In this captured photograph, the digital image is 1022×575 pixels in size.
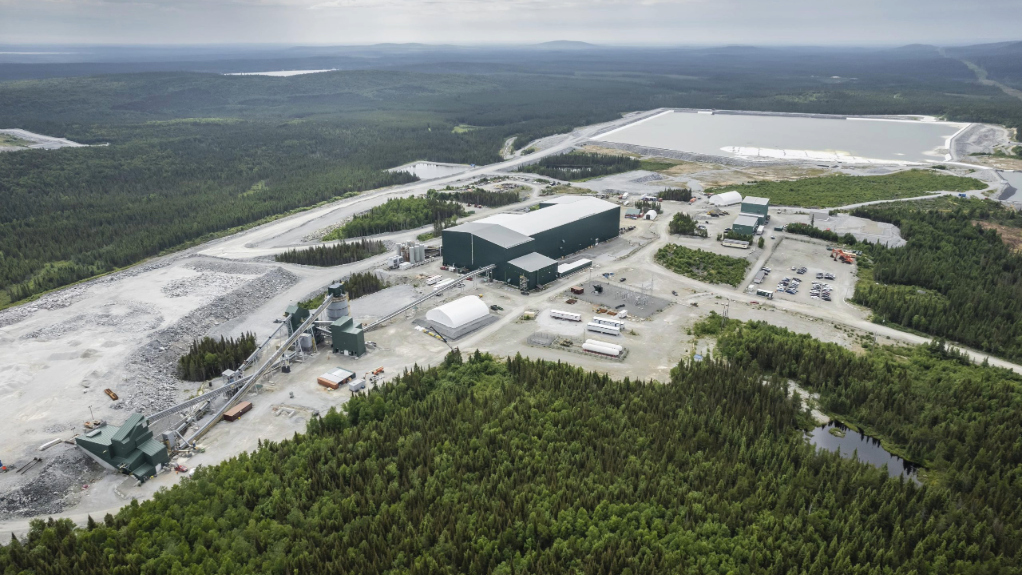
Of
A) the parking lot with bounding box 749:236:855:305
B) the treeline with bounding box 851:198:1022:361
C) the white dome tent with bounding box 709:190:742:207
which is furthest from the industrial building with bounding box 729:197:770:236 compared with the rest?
the treeline with bounding box 851:198:1022:361

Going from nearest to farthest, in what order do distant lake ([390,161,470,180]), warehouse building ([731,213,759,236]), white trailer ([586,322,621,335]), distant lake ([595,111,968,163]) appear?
white trailer ([586,322,621,335])
warehouse building ([731,213,759,236])
distant lake ([390,161,470,180])
distant lake ([595,111,968,163])

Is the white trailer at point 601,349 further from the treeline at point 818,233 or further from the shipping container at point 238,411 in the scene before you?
the treeline at point 818,233

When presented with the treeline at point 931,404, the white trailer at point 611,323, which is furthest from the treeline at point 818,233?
the white trailer at point 611,323

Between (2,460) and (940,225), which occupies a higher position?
(940,225)

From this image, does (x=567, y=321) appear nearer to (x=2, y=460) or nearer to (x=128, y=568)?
(x=128, y=568)

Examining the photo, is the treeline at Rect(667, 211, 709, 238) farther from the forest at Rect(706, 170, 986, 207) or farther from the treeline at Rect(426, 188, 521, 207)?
the treeline at Rect(426, 188, 521, 207)

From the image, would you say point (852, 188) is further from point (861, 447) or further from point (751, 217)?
point (861, 447)

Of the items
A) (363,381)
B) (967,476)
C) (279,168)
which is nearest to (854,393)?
(967,476)
